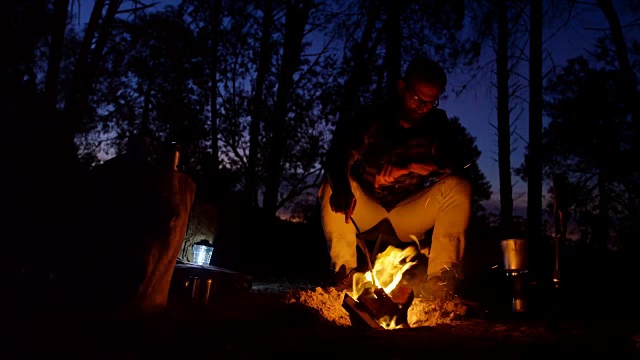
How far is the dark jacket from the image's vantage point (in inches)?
164

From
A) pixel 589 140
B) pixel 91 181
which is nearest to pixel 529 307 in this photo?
pixel 91 181

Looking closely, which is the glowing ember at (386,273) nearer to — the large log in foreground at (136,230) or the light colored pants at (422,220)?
the light colored pants at (422,220)

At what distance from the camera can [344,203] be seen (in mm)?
3912

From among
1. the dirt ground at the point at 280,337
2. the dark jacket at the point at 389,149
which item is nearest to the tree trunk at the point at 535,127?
the dark jacket at the point at 389,149

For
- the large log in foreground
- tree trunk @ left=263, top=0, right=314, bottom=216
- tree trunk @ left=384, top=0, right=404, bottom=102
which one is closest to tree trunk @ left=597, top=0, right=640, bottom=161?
tree trunk @ left=384, top=0, right=404, bottom=102

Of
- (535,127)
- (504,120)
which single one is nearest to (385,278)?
(535,127)

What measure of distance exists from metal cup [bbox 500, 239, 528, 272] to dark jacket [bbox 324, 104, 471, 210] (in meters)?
0.92

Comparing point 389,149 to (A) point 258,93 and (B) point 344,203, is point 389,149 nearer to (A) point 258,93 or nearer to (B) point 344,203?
(B) point 344,203

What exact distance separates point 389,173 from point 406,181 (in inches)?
9.8

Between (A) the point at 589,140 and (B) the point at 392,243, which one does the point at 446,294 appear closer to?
(B) the point at 392,243

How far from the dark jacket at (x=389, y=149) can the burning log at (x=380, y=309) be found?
1116mm

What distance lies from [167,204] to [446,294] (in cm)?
208

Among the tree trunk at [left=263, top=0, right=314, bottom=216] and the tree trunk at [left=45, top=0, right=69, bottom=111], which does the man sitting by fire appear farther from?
the tree trunk at [left=263, top=0, right=314, bottom=216]

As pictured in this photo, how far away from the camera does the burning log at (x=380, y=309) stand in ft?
10.7
